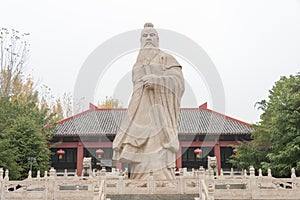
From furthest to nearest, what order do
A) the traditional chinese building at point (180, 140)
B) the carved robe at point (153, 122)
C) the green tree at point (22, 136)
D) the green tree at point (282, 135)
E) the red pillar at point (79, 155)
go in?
the traditional chinese building at point (180, 140) < the red pillar at point (79, 155) < the green tree at point (22, 136) < the green tree at point (282, 135) < the carved robe at point (153, 122)

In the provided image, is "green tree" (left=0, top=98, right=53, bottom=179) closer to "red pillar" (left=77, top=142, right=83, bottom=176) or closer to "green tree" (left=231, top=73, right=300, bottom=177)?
"red pillar" (left=77, top=142, right=83, bottom=176)

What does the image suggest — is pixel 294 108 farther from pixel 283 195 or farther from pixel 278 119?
pixel 283 195

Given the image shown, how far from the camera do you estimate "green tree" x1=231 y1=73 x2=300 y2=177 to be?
17078 millimetres

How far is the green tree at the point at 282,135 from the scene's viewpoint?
17078 millimetres

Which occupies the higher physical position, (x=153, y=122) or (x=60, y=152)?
(x=153, y=122)

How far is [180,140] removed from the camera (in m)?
→ 30.3

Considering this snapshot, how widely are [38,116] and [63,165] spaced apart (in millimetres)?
7338

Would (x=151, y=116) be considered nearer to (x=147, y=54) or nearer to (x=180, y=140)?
(x=147, y=54)

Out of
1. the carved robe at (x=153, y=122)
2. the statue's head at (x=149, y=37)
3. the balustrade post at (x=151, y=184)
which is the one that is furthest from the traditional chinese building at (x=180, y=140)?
the balustrade post at (x=151, y=184)

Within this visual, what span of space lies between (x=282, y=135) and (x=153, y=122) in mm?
9926

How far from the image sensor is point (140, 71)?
11594mm

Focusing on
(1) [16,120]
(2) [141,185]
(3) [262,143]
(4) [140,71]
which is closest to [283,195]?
(2) [141,185]

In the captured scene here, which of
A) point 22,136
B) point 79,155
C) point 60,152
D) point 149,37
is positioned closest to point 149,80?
point 149,37

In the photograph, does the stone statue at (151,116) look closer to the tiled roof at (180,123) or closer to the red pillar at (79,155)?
the tiled roof at (180,123)
